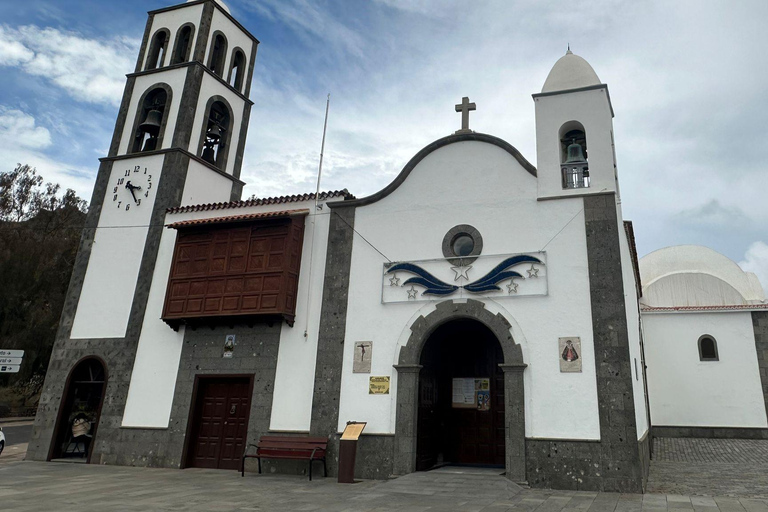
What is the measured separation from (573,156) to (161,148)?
37.5 feet

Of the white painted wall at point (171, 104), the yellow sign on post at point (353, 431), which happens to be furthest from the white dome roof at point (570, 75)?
the white painted wall at point (171, 104)

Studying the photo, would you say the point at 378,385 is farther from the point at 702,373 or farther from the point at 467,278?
the point at 702,373

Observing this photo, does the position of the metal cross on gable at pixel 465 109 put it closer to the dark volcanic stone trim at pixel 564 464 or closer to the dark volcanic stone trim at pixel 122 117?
the dark volcanic stone trim at pixel 564 464

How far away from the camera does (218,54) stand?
17750 millimetres

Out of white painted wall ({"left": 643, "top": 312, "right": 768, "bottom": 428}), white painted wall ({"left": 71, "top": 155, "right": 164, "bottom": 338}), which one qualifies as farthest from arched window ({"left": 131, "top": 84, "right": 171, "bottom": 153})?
white painted wall ({"left": 643, "top": 312, "right": 768, "bottom": 428})

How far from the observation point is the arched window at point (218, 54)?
57.3 ft

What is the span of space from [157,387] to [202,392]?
120cm

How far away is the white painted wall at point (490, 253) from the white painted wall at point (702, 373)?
12031 millimetres

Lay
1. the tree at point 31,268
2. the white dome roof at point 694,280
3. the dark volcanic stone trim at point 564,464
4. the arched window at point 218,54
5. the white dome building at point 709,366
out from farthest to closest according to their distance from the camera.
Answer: the tree at point 31,268, the white dome roof at point 694,280, the white dome building at point 709,366, the arched window at point 218,54, the dark volcanic stone trim at point 564,464

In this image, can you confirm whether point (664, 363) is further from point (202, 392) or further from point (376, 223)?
point (202, 392)

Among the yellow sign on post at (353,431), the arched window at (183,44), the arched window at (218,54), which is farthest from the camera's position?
the arched window at (218,54)

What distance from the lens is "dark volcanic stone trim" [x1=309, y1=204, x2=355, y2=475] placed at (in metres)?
11.3

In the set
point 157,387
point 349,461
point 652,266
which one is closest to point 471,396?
point 349,461

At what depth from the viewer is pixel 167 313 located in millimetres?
13086
